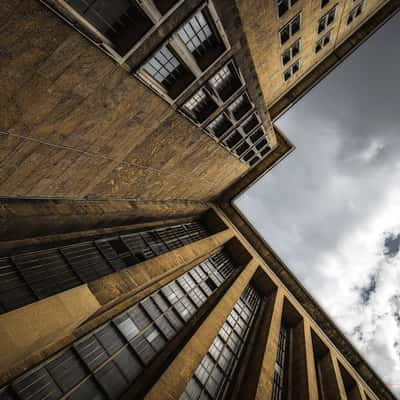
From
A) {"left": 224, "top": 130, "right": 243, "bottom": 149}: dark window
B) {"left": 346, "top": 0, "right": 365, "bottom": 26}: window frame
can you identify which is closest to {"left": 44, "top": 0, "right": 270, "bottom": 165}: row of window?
{"left": 224, "top": 130, "right": 243, "bottom": 149}: dark window

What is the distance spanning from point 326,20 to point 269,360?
23.4 m

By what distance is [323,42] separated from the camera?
2298 centimetres

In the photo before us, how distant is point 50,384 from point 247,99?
1683cm

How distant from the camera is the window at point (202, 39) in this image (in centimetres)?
1067

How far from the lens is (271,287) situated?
96.2ft

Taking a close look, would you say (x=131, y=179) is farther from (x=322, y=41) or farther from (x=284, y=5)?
(x=322, y=41)

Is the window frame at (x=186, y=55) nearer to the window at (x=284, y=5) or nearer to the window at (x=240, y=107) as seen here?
the window at (x=284, y=5)

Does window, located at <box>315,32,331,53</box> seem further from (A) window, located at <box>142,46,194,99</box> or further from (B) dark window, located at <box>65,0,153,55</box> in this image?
(B) dark window, located at <box>65,0,153,55</box>

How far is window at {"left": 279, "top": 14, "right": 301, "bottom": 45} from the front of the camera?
53.7 feet

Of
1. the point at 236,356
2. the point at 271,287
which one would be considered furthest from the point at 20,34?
the point at 271,287

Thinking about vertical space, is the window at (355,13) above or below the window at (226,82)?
above

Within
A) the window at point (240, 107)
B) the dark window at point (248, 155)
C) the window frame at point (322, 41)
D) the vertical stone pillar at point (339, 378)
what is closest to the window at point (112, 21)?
the window at point (240, 107)

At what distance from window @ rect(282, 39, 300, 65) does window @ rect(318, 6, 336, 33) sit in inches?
87.8

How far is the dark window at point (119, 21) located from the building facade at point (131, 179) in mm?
42
